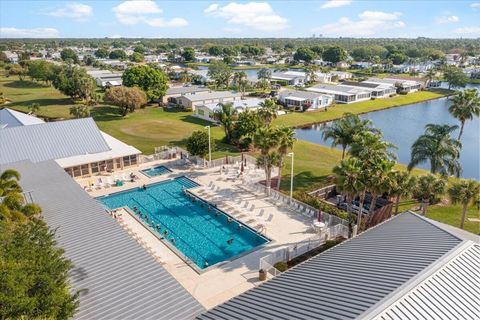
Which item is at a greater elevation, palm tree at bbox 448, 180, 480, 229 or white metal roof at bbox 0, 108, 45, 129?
white metal roof at bbox 0, 108, 45, 129

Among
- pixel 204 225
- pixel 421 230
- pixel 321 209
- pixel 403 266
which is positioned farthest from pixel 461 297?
pixel 204 225

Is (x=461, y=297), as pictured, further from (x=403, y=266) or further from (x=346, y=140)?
(x=346, y=140)

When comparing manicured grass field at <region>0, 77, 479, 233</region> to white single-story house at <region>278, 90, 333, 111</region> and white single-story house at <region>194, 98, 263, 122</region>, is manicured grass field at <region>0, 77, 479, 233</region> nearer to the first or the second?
white single-story house at <region>194, 98, 263, 122</region>

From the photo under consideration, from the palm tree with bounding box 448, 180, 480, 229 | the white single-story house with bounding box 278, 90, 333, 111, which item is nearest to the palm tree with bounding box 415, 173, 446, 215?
the palm tree with bounding box 448, 180, 480, 229

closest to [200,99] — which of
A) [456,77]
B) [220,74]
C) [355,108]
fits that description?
[220,74]

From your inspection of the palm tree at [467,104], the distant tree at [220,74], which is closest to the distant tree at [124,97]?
the distant tree at [220,74]

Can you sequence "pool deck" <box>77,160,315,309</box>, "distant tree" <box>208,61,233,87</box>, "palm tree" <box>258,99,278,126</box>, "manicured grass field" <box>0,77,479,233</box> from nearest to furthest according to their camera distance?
1. "pool deck" <box>77,160,315,309</box>
2. "manicured grass field" <box>0,77,479,233</box>
3. "palm tree" <box>258,99,278,126</box>
4. "distant tree" <box>208,61,233,87</box>

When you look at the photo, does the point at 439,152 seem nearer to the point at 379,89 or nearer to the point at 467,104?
the point at 467,104
